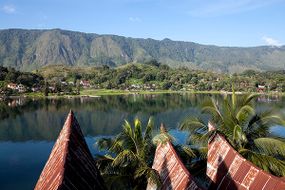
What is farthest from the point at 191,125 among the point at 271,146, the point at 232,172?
the point at 232,172

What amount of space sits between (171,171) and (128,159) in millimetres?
8340

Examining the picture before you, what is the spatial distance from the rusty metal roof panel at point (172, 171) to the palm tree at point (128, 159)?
4.89 m

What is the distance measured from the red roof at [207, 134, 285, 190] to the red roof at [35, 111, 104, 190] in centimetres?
508

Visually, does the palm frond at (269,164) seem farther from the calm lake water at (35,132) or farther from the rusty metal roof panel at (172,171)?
the rusty metal roof panel at (172,171)

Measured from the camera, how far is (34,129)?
92438mm

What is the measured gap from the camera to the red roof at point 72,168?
469cm

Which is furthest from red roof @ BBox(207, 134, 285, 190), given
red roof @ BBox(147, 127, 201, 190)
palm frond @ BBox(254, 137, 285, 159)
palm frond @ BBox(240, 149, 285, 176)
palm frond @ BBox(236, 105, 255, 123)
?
palm frond @ BBox(236, 105, 255, 123)

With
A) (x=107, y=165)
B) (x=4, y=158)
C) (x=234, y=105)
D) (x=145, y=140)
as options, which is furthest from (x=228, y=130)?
(x=4, y=158)

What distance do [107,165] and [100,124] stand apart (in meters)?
81.7

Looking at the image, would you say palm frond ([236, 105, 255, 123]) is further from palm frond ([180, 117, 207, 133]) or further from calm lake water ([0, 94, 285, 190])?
calm lake water ([0, 94, 285, 190])

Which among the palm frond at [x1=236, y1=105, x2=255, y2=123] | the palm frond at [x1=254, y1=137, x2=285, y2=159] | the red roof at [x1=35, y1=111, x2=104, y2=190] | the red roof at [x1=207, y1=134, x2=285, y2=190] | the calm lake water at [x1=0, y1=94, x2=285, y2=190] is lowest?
the calm lake water at [x1=0, y1=94, x2=285, y2=190]

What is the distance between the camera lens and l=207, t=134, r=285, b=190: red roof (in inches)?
368

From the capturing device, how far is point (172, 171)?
9.59 m

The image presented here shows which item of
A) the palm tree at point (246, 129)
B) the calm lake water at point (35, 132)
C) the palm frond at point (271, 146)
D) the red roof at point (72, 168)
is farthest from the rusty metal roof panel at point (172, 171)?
the calm lake water at point (35, 132)
